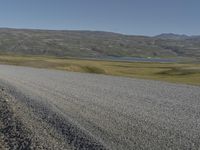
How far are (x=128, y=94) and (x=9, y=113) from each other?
10.2 meters

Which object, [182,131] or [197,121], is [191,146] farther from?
[197,121]

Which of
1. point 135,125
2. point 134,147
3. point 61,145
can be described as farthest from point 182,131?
point 61,145

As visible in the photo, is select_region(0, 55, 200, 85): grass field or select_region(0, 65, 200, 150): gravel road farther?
select_region(0, 55, 200, 85): grass field

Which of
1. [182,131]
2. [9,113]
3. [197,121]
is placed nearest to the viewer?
[182,131]

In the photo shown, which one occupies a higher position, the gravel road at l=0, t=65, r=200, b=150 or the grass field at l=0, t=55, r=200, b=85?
the gravel road at l=0, t=65, r=200, b=150

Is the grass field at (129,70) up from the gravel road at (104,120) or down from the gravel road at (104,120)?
down

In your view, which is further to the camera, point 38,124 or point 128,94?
point 128,94

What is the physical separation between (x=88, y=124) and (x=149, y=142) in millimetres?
3369

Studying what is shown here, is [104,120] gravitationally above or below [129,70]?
above

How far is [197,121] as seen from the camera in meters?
17.1

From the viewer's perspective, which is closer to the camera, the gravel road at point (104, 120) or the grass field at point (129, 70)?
the gravel road at point (104, 120)

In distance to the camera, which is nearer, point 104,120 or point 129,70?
point 104,120

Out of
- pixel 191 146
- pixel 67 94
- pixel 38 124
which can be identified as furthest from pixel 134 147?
pixel 67 94

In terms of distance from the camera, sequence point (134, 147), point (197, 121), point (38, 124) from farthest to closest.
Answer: point (197, 121), point (38, 124), point (134, 147)
